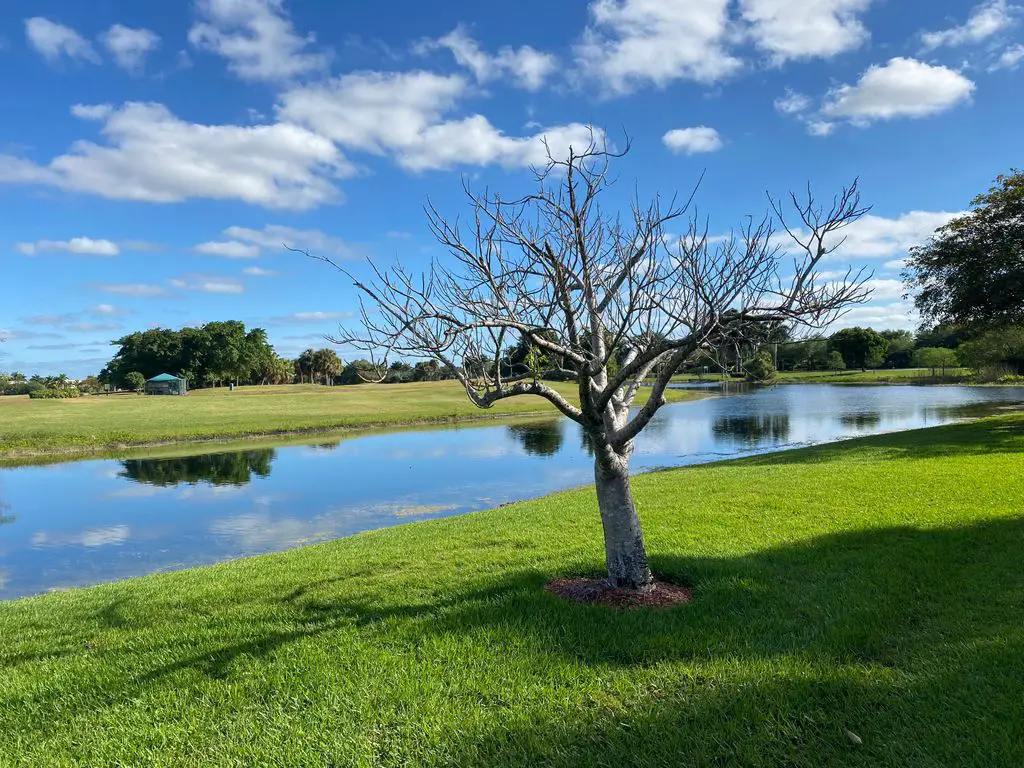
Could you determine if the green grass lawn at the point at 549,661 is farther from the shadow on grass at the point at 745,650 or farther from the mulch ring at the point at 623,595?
the mulch ring at the point at 623,595

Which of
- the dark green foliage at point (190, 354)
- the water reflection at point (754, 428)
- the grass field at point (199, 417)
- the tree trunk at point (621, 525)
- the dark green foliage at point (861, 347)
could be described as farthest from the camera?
the dark green foliage at point (861, 347)

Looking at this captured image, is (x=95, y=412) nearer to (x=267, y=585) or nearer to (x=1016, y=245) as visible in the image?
(x=267, y=585)

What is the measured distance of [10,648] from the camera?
254 inches

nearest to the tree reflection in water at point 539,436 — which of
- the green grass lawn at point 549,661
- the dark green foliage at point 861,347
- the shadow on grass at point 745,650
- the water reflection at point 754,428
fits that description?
the water reflection at point 754,428

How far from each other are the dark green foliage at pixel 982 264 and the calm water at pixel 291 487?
8.88 metres

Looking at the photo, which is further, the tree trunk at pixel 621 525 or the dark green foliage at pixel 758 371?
the dark green foliage at pixel 758 371

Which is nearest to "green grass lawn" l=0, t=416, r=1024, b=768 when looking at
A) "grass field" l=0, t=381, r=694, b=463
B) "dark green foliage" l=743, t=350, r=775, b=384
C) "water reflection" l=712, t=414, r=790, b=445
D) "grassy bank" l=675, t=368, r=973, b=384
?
"dark green foliage" l=743, t=350, r=775, b=384

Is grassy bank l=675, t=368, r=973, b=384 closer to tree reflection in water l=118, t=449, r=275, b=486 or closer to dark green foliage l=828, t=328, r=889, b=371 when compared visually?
dark green foliage l=828, t=328, r=889, b=371

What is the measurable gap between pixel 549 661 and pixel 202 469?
26420 mm

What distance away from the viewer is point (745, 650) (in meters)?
5.00

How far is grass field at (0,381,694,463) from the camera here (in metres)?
35.7

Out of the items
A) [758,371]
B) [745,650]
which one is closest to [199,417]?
[758,371]

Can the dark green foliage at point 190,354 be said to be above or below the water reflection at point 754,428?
above

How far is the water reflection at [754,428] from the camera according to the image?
32156mm
